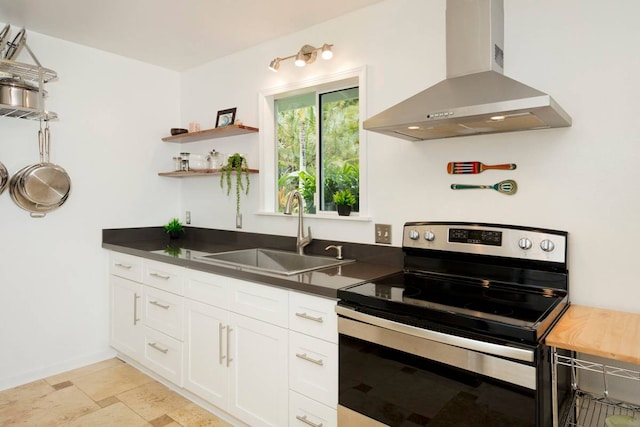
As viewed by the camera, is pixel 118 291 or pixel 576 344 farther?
pixel 118 291

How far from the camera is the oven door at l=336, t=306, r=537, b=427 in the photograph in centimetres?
124

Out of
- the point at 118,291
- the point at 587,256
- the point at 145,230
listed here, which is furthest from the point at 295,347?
the point at 145,230

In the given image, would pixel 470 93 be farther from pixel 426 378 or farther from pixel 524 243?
pixel 426 378

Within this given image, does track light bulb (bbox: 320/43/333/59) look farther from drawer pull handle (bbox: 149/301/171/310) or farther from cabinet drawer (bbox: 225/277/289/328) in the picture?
drawer pull handle (bbox: 149/301/171/310)

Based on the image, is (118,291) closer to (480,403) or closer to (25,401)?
(25,401)

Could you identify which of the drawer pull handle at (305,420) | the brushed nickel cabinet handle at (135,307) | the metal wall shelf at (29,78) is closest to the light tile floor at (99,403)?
the brushed nickel cabinet handle at (135,307)

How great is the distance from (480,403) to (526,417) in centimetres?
14

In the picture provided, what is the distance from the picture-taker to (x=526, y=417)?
4.00ft

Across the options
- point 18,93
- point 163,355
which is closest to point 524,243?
point 163,355

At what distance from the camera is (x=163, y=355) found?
106 inches

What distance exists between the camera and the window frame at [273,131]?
2.39 m

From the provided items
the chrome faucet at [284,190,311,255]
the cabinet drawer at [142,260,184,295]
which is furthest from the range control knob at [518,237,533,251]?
the cabinet drawer at [142,260,184,295]

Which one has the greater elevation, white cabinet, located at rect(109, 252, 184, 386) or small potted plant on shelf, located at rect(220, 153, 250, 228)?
small potted plant on shelf, located at rect(220, 153, 250, 228)

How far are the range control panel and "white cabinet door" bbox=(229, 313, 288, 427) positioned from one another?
33.0 inches
